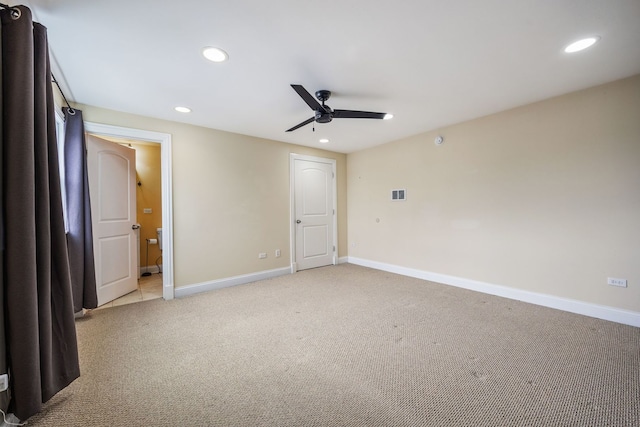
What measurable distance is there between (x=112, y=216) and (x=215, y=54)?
2741 mm

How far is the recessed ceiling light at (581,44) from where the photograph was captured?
1.90 meters

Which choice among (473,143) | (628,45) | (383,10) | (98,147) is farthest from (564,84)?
(98,147)

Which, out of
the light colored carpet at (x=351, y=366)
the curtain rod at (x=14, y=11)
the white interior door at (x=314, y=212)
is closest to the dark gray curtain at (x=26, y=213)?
the curtain rod at (x=14, y=11)

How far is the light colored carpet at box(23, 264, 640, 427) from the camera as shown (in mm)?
1479

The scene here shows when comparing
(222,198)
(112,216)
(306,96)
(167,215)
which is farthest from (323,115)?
(112,216)

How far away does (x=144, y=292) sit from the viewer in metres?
3.76

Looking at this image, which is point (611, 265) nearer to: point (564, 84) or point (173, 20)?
point (564, 84)

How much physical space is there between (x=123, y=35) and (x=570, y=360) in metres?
4.17

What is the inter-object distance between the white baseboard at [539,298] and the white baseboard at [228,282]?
2273 millimetres

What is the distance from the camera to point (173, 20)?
1.66 meters

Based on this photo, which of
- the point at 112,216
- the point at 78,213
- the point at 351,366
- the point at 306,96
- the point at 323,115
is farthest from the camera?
the point at 112,216

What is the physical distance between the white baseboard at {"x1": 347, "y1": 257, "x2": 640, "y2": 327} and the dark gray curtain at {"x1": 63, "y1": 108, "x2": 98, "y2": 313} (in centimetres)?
449

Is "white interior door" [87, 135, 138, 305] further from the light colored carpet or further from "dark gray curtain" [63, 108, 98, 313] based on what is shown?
the light colored carpet

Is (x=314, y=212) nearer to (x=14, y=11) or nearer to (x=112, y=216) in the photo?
(x=112, y=216)
